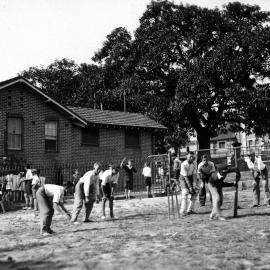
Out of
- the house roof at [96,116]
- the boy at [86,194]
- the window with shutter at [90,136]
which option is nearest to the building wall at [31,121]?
the house roof at [96,116]

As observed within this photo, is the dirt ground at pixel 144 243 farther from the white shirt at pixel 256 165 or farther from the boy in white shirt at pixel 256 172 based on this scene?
the white shirt at pixel 256 165

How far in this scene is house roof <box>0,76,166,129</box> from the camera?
2665 cm

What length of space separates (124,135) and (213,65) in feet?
29.3

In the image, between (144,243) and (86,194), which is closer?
(144,243)

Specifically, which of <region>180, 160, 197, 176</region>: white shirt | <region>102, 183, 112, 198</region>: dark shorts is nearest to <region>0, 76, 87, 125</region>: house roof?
<region>102, 183, 112, 198</region>: dark shorts

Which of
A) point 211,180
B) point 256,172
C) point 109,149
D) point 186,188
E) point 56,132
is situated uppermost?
point 56,132

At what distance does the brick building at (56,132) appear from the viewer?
26.3m

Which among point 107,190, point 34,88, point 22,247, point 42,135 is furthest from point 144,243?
point 34,88

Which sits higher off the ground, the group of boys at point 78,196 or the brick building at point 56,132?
the brick building at point 56,132

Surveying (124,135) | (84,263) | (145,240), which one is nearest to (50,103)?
(124,135)

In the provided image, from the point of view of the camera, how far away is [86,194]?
14188 mm

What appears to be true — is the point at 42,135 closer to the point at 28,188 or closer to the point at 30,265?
the point at 28,188

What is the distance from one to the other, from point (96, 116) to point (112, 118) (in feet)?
3.71

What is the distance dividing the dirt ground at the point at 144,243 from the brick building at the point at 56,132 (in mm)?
11198
